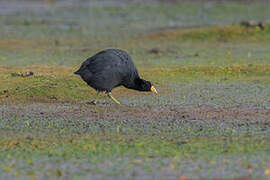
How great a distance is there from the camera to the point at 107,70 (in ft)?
36.3

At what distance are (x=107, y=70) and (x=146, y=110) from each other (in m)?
0.92

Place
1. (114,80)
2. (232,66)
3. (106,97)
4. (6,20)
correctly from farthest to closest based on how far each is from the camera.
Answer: (6,20), (232,66), (106,97), (114,80)

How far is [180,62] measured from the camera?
57.6 ft

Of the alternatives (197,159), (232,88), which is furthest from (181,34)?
(197,159)

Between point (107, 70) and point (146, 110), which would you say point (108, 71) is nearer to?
point (107, 70)

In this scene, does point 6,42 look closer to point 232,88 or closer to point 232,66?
point 232,66

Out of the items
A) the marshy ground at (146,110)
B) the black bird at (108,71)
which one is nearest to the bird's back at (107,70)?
the black bird at (108,71)

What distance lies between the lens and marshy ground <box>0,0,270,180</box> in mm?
7438

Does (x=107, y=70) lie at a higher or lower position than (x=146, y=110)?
higher

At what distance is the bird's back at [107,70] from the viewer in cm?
1108

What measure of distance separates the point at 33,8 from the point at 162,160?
31.8 m

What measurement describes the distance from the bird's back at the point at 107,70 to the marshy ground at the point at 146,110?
0.45 metres

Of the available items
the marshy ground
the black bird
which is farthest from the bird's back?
the marshy ground

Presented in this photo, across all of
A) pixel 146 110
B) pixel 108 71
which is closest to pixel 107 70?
pixel 108 71
